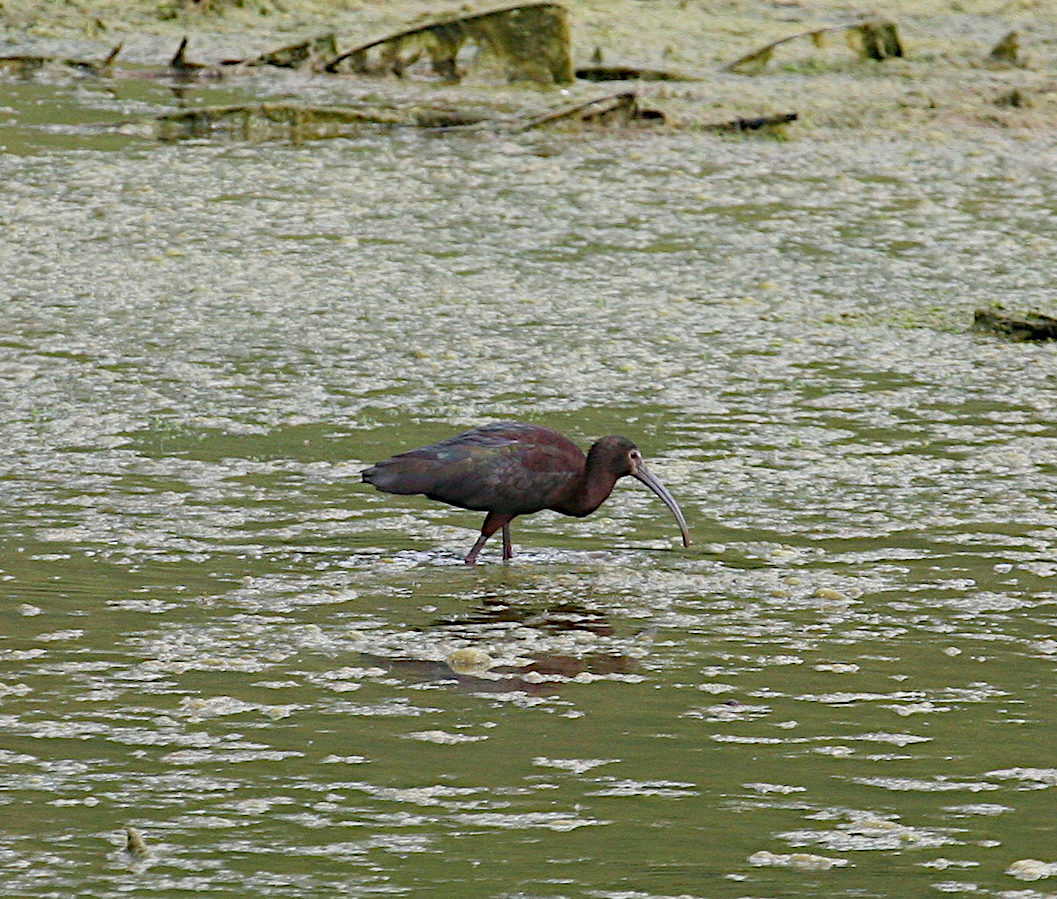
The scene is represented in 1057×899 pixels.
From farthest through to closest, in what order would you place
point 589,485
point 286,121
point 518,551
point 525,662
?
point 286,121
point 518,551
point 589,485
point 525,662

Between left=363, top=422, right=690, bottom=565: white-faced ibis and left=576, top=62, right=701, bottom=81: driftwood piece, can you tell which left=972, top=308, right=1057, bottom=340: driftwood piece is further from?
left=576, top=62, right=701, bottom=81: driftwood piece

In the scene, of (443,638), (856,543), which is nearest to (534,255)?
(856,543)

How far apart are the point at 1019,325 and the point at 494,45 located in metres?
8.81

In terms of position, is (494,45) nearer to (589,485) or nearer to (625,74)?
(625,74)

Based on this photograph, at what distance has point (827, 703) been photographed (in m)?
6.32

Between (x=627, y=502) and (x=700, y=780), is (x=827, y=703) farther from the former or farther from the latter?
(x=627, y=502)

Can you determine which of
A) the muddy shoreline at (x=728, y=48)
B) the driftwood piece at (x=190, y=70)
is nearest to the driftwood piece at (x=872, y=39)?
the muddy shoreline at (x=728, y=48)

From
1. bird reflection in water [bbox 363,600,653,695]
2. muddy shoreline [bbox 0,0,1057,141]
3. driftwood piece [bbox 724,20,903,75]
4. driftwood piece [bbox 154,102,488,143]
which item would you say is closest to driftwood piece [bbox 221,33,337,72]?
muddy shoreline [bbox 0,0,1057,141]

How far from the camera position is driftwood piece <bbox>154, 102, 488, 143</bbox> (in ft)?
53.7

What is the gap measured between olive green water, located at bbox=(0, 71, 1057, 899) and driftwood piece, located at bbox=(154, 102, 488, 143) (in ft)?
5.06

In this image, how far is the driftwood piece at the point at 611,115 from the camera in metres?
17.1

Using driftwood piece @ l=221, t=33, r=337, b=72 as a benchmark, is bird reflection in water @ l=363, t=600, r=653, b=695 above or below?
below

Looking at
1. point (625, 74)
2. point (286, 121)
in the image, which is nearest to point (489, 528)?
point (286, 121)

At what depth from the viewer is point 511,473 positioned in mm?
7668
